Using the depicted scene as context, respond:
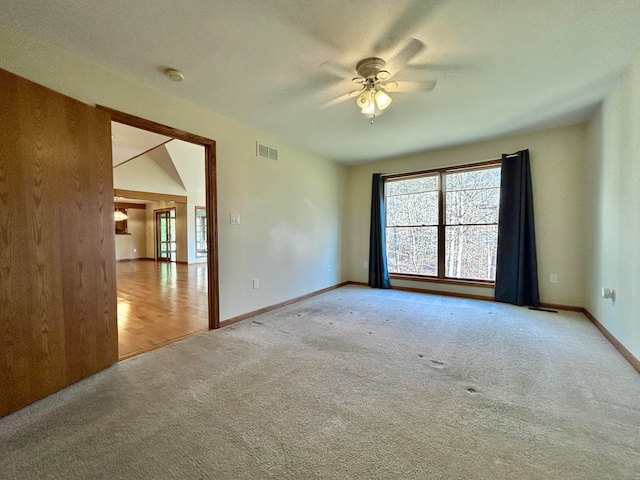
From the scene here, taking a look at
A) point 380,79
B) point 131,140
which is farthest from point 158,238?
point 380,79

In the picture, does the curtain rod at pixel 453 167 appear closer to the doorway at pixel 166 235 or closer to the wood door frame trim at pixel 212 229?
the wood door frame trim at pixel 212 229

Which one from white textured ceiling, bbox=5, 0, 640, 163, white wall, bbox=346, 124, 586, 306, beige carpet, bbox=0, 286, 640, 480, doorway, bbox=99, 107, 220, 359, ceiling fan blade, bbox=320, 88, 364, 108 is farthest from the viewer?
white wall, bbox=346, 124, 586, 306

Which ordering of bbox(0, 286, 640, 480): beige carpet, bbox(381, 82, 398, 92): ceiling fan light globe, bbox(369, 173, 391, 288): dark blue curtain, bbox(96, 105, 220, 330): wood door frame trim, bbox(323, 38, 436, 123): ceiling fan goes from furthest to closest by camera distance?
bbox(369, 173, 391, 288): dark blue curtain → bbox(96, 105, 220, 330): wood door frame trim → bbox(381, 82, 398, 92): ceiling fan light globe → bbox(323, 38, 436, 123): ceiling fan → bbox(0, 286, 640, 480): beige carpet

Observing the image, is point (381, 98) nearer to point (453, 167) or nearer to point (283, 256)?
point (283, 256)

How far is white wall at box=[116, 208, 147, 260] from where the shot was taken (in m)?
10.5

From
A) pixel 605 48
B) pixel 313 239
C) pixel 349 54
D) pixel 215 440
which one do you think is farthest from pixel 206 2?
pixel 313 239

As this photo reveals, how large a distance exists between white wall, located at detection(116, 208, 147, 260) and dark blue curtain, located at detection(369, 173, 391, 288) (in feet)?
33.6

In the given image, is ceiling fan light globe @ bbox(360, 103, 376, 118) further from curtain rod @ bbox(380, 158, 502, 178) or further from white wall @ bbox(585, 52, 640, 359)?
curtain rod @ bbox(380, 158, 502, 178)

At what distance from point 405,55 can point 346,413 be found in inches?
97.2

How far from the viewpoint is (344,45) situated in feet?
6.14

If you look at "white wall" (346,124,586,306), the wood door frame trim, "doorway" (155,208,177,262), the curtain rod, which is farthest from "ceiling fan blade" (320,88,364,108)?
"doorway" (155,208,177,262)

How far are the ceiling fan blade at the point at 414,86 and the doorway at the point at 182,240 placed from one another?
2003 millimetres

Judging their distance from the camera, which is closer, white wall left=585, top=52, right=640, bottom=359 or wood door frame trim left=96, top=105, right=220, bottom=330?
white wall left=585, top=52, right=640, bottom=359

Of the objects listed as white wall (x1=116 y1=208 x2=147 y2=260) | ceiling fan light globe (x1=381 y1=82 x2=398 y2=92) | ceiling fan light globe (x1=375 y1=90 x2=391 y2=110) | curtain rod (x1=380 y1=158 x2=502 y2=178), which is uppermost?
ceiling fan light globe (x1=381 y1=82 x2=398 y2=92)
